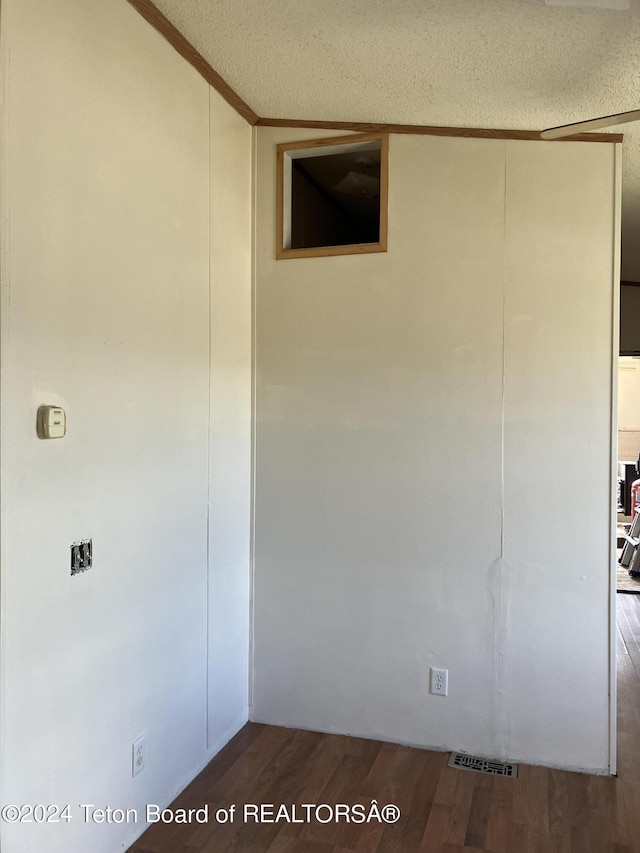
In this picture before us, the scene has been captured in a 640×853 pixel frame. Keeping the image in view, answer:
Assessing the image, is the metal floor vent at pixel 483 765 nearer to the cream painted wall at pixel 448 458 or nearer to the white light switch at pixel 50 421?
the cream painted wall at pixel 448 458

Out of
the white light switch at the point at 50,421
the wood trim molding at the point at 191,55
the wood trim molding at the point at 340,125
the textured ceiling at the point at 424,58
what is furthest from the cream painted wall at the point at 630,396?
the white light switch at the point at 50,421

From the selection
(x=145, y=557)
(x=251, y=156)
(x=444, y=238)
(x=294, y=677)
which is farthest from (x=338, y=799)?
(x=251, y=156)

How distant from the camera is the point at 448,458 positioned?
278 centimetres

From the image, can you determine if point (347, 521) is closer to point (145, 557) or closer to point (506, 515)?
point (506, 515)

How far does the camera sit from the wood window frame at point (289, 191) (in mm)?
2807

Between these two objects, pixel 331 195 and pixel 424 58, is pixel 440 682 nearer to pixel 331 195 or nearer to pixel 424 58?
pixel 424 58

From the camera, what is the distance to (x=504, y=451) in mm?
2730

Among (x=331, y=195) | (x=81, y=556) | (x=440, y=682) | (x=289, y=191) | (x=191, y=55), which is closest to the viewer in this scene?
(x=81, y=556)

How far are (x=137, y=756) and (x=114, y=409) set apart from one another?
3.80 ft

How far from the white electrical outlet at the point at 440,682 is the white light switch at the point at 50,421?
6.29ft

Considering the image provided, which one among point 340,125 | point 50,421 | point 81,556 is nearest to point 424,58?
point 340,125

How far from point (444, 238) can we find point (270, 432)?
1.15m

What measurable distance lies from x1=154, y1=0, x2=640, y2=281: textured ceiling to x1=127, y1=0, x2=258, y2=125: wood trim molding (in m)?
0.03

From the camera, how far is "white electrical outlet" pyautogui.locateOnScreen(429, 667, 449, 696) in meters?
2.79
